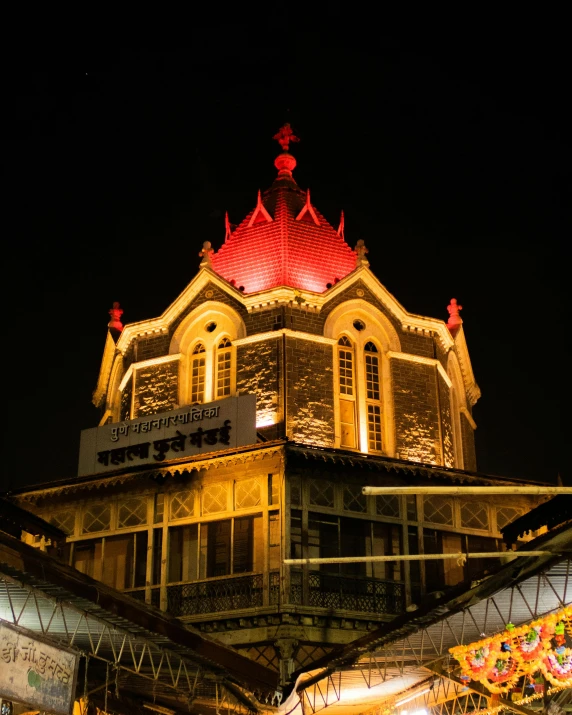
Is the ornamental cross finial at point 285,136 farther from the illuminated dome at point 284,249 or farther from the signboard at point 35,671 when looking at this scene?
the signboard at point 35,671

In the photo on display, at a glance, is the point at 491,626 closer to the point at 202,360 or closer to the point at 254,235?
the point at 202,360

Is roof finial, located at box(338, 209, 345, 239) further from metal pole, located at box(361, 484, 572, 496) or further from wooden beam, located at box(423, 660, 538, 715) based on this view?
metal pole, located at box(361, 484, 572, 496)

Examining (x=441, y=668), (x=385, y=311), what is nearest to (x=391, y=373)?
(x=385, y=311)

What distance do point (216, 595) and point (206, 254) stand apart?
40.7 feet

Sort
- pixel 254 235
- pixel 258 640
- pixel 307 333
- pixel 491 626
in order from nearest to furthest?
pixel 491 626 → pixel 258 640 → pixel 307 333 → pixel 254 235

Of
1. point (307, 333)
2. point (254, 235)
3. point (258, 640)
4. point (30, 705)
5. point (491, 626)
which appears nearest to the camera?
point (30, 705)

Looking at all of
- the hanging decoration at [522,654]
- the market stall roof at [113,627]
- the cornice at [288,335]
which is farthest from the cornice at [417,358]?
the hanging decoration at [522,654]

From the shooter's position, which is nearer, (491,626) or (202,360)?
(491,626)

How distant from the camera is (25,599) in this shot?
2022cm

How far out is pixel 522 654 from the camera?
20688mm

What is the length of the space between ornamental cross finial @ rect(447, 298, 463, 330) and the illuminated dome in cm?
432

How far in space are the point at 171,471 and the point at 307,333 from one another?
6.39 metres

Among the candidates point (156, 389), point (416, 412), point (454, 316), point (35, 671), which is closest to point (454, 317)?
point (454, 316)

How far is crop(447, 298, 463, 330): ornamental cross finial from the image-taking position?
4000 centimetres
